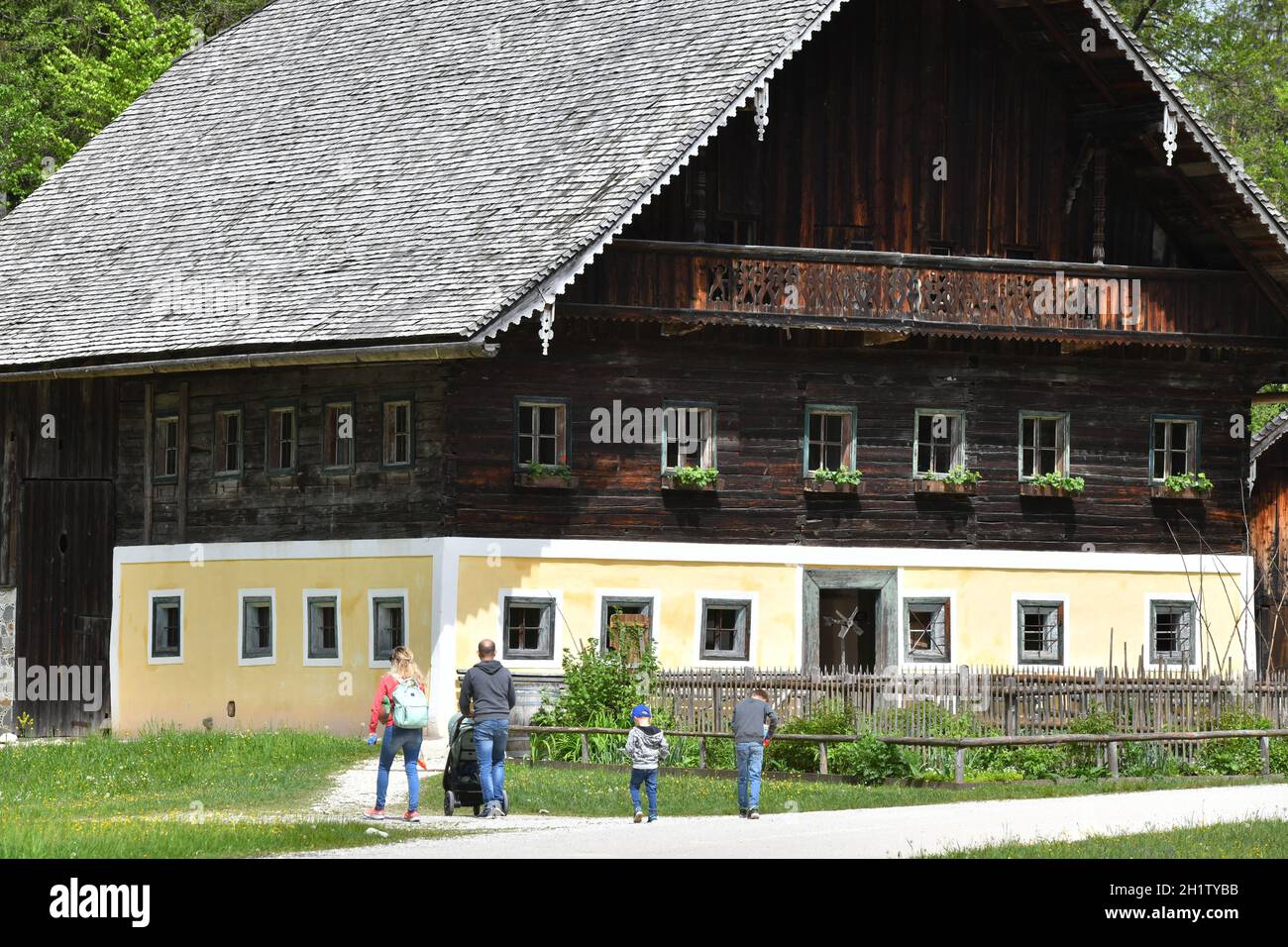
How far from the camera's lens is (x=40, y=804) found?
27.5 meters

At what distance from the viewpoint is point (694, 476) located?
1420 inches

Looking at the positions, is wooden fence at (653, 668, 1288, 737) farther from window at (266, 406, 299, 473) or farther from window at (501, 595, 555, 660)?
window at (266, 406, 299, 473)

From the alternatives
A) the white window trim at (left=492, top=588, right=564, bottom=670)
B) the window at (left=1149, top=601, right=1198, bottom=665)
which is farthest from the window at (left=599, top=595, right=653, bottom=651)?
the window at (left=1149, top=601, right=1198, bottom=665)

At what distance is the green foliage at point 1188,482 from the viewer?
39.1 metres

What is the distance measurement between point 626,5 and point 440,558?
34.6 feet

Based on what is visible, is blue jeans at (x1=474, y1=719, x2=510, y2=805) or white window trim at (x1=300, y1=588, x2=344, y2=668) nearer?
blue jeans at (x1=474, y1=719, x2=510, y2=805)

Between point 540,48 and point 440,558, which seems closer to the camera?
point 440,558

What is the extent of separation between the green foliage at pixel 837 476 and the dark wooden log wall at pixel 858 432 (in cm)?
27

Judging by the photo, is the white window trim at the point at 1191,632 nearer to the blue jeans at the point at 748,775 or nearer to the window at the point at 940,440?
the window at the point at 940,440

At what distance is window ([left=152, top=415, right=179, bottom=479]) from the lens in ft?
127

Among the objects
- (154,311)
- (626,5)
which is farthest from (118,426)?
(626,5)

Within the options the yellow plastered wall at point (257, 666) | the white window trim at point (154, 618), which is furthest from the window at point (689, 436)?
the white window trim at point (154, 618)

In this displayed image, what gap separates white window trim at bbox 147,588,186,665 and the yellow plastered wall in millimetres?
63

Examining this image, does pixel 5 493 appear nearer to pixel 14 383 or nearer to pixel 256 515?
pixel 14 383
